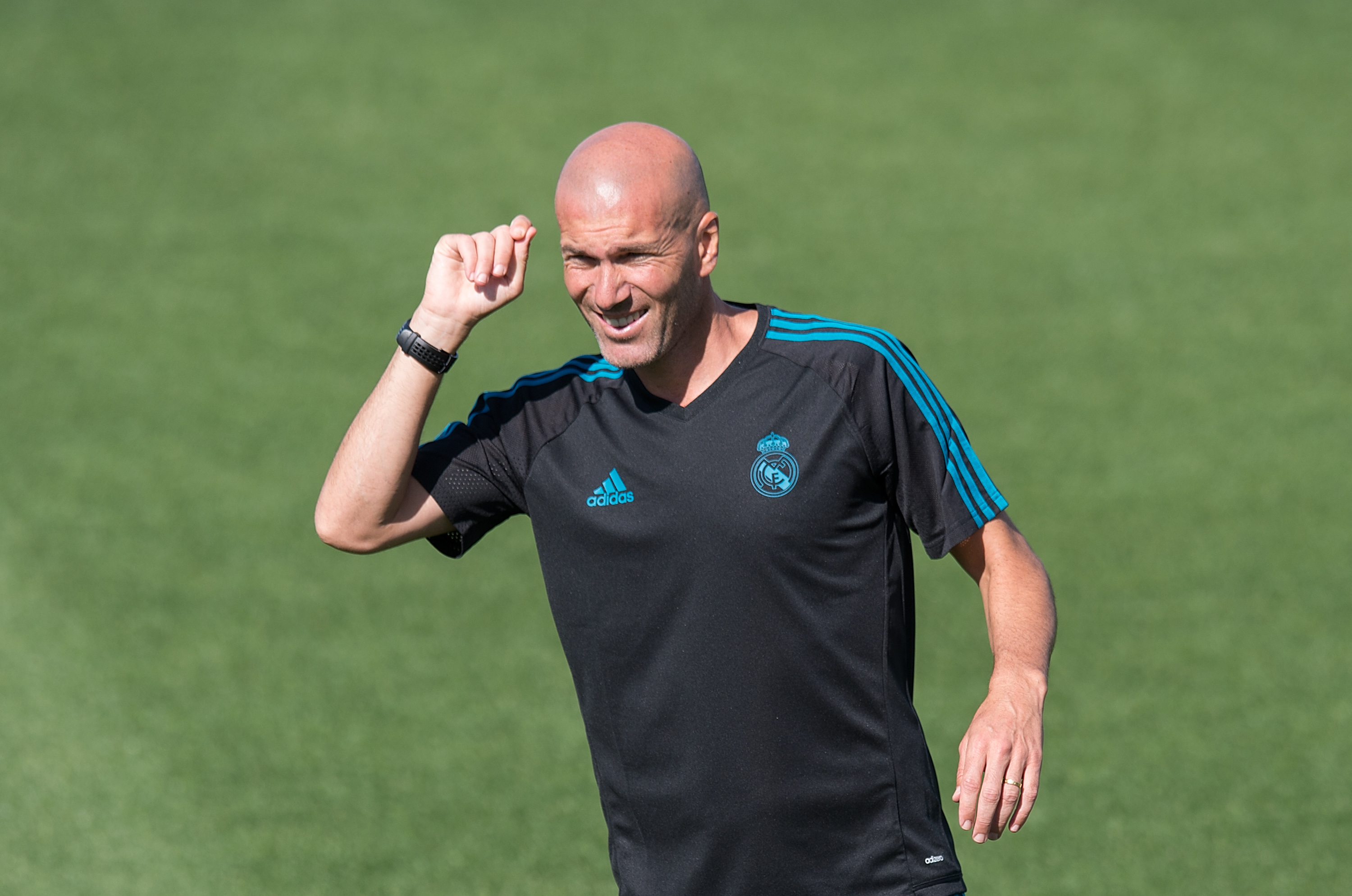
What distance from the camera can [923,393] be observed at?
11.7 ft

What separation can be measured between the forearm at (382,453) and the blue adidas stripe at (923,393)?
2.77 feet

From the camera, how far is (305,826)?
6.77m

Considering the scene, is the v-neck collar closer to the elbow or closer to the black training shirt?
the black training shirt

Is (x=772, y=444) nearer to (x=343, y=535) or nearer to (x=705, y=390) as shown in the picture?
(x=705, y=390)

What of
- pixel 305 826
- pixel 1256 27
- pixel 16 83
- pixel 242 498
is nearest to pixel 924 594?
pixel 305 826

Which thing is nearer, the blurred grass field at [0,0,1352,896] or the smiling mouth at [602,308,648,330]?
the smiling mouth at [602,308,648,330]

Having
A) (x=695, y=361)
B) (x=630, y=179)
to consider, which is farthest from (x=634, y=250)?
(x=695, y=361)

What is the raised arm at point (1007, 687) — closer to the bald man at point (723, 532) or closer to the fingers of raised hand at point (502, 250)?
the bald man at point (723, 532)


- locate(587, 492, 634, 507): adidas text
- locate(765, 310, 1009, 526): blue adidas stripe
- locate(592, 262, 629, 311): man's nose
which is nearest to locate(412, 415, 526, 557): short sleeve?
locate(587, 492, 634, 507): adidas text

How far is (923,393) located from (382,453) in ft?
4.17

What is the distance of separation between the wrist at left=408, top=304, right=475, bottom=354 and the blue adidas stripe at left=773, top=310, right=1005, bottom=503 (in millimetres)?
768

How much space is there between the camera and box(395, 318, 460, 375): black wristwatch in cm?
363

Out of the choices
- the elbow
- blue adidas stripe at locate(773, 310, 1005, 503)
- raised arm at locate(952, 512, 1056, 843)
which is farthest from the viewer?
the elbow

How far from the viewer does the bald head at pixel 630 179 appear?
3436 mm
